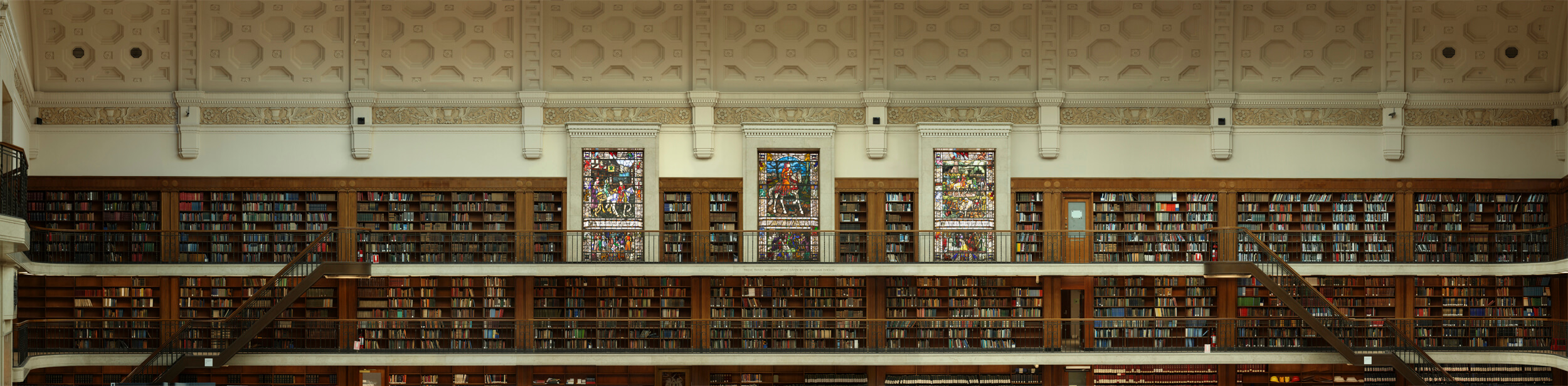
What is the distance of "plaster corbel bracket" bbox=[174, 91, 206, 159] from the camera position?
1344 cm

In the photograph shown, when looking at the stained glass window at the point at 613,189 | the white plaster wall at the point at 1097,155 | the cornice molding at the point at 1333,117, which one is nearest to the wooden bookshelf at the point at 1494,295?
the white plaster wall at the point at 1097,155

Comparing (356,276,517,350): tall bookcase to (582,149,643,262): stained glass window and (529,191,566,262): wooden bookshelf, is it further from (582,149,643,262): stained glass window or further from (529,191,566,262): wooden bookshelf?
(582,149,643,262): stained glass window

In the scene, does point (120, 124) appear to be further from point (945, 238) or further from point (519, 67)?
point (945, 238)

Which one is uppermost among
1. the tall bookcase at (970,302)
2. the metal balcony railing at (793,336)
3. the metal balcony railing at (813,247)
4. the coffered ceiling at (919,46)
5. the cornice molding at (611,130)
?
the coffered ceiling at (919,46)

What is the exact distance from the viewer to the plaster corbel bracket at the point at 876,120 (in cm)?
1370

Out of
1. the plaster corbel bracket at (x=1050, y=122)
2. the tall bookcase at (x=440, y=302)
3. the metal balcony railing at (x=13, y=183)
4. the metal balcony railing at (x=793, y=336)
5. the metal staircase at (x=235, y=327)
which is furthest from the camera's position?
the plaster corbel bracket at (x=1050, y=122)

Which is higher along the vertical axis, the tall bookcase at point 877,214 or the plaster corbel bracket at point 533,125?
the plaster corbel bracket at point 533,125

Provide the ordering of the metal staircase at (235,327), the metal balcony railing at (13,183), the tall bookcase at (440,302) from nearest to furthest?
the metal balcony railing at (13,183)
the metal staircase at (235,327)
the tall bookcase at (440,302)

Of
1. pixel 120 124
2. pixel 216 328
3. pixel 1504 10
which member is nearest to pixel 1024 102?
pixel 1504 10

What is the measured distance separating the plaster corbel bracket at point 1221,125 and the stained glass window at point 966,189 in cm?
251

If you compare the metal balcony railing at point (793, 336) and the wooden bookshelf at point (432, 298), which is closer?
the metal balcony railing at point (793, 336)

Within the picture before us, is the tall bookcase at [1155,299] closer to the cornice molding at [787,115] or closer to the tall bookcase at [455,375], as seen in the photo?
the cornice molding at [787,115]

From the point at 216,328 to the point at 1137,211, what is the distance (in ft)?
32.7

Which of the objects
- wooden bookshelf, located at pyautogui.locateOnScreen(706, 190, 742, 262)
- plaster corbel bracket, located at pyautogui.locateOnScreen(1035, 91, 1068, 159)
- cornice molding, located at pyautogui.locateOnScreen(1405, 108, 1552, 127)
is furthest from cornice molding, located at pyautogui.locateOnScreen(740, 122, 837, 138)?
cornice molding, located at pyautogui.locateOnScreen(1405, 108, 1552, 127)
